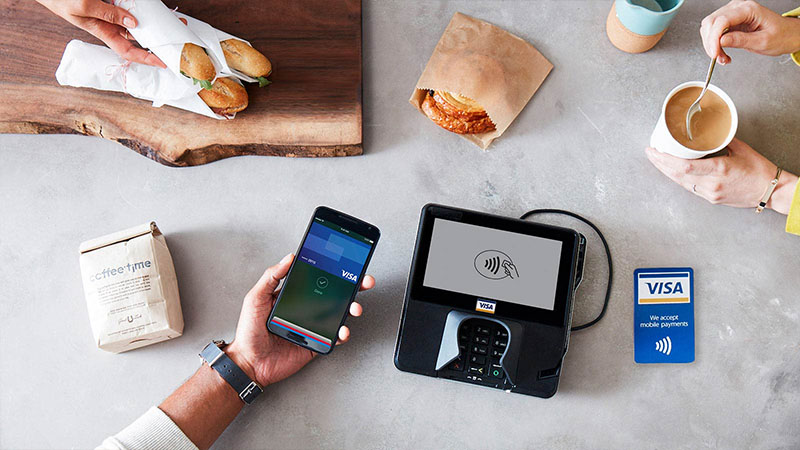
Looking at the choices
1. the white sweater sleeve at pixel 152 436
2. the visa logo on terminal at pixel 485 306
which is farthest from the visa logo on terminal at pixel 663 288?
the white sweater sleeve at pixel 152 436

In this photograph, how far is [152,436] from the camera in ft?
3.01

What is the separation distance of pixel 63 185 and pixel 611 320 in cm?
104

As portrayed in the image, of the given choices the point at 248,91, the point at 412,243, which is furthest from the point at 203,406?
the point at 248,91

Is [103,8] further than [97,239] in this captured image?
No

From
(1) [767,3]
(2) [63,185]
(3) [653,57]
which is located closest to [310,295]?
(2) [63,185]

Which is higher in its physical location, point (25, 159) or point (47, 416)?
point (25, 159)

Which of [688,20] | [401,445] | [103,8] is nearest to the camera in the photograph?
[103,8]

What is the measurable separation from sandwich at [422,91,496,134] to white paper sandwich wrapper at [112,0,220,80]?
42 cm

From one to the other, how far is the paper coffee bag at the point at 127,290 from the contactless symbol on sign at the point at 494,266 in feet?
1.74

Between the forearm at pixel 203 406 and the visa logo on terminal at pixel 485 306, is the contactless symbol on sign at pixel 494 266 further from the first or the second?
the forearm at pixel 203 406

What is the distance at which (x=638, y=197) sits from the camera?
106cm

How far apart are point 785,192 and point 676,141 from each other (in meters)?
0.23

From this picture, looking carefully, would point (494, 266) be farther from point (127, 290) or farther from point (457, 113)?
point (127, 290)

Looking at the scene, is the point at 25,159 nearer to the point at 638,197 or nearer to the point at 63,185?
the point at 63,185
